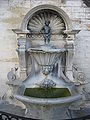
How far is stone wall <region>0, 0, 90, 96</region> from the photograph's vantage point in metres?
5.87

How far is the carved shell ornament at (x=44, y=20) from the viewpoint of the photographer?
19.3 ft

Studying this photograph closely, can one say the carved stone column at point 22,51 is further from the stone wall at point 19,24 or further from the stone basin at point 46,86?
the stone wall at point 19,24

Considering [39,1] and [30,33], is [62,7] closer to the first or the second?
[39,1]

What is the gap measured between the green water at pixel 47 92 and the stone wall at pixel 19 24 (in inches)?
43.9

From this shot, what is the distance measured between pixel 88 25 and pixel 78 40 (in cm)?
45

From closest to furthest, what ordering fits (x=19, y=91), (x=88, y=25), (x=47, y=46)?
(x=19, y=91), (x=47, y=46), (x=88, y=25)

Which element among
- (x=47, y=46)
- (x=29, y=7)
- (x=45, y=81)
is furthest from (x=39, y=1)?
(x=45, y=81)

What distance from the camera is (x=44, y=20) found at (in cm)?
595

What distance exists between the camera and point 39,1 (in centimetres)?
589

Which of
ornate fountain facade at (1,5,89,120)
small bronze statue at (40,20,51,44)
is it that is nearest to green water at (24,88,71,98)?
ornate fountain facade at (1,5,89,120)

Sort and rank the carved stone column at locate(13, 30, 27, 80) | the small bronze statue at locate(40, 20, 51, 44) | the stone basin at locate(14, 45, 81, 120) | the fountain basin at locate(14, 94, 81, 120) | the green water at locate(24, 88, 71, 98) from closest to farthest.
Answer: the fountain basin at locate(14, 94, 81, 120) < the stone basin at locate(14, 45, 81, 120) < the green water at locate(24, 88, 71, 98) < the carved stone column at locate(13, 30, 27, 80) < the small bronze statue at locate(40, 20, 51, 44)

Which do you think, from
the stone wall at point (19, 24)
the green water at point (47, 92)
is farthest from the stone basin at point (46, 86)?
the stone wall at point (19, 24)

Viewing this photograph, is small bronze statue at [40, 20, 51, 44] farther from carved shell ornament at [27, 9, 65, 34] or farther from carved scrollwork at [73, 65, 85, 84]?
carved scrollwork at [73, 65, 85, 84]

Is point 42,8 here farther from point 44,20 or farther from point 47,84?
point 47,84
